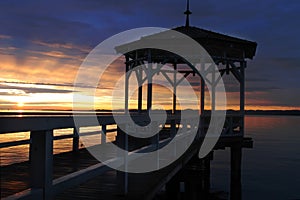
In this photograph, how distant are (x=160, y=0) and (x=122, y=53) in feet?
16.4

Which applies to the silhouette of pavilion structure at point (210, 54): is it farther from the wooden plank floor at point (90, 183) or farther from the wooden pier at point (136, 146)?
the wooden plank floor at point (90, 183)

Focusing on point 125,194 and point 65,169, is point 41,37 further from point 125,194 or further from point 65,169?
point 125,194

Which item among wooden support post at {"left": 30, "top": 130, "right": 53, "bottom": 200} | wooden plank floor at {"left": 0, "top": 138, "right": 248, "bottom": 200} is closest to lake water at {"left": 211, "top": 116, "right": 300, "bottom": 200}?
wooden plank floor at {"left": 0, "top": 138, "right": 248, "bottom": 200}

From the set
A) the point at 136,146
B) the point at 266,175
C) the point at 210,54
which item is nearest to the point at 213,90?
the point at 210,54

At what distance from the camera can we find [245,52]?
16.3 m

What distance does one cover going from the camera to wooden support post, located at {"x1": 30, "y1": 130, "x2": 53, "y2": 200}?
3133mm

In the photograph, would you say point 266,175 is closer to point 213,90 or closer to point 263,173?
point 263,173

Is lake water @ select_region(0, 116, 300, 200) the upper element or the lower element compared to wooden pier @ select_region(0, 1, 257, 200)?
lower

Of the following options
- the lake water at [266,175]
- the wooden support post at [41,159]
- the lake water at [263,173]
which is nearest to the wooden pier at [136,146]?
the wooden support post at [41,159]

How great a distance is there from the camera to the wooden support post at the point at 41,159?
3.13 metres

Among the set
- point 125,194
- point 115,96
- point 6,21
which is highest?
point 6,21

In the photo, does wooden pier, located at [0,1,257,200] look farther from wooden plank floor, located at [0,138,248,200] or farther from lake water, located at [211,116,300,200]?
lake water, located at [211,116,300,200]

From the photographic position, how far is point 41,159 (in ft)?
10.3

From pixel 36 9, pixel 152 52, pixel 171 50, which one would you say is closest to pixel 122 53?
pixel 152 52
